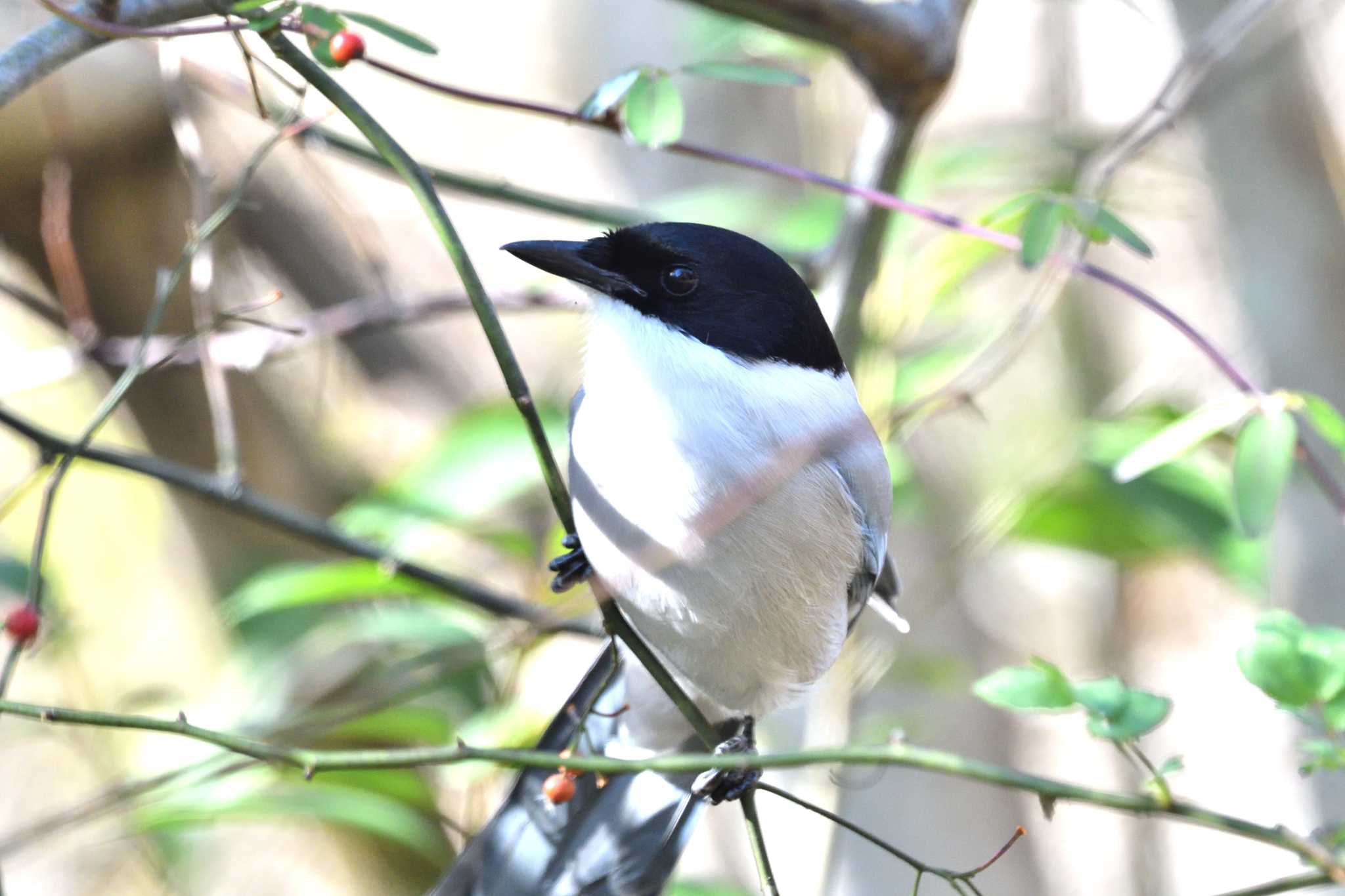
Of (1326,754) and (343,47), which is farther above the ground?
(343,47)

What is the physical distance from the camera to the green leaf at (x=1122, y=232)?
1.81 m

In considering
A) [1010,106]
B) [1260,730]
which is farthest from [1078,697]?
[1010,106]

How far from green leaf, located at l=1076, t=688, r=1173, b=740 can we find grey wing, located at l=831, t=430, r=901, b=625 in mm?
800

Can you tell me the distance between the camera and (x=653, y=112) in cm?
182

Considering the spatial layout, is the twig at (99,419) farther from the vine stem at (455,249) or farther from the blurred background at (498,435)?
the vine stem at (455,249)

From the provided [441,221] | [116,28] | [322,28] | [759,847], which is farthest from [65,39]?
[759,847]

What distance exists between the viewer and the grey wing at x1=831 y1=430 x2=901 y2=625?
7.29ft

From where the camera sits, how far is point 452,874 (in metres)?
2.34

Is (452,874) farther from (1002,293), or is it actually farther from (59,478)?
(1002,293)

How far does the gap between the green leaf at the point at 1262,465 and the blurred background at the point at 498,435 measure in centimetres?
81

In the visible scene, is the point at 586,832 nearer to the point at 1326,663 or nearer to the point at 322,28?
the point at 1326,663

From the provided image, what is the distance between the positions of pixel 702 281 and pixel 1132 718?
0.98 m

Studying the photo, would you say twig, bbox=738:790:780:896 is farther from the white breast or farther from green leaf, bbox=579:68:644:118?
green leaf, bbox=579:68:644:118

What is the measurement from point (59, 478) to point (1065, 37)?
5.63 metres
